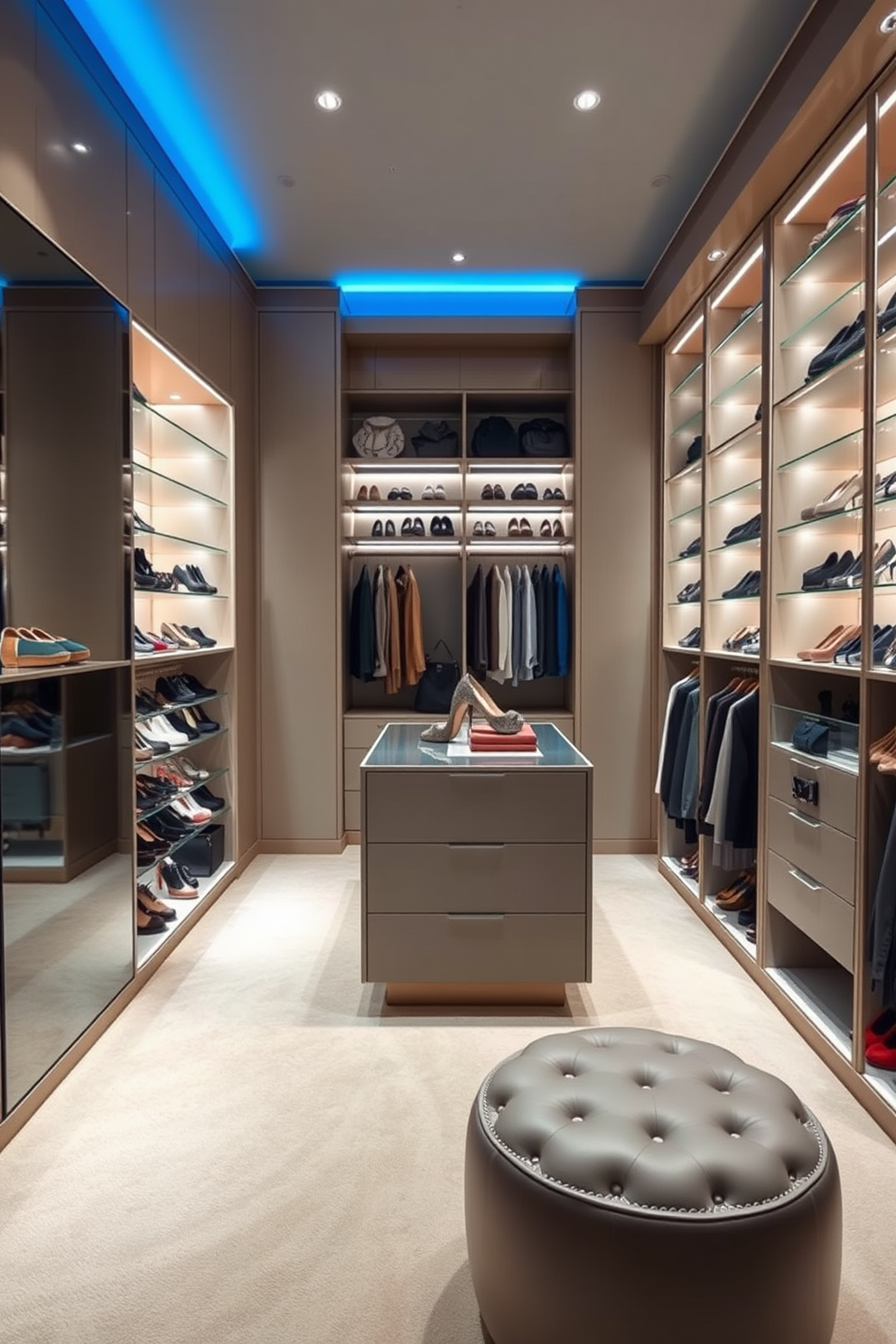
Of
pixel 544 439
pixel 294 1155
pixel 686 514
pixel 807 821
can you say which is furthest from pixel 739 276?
pixel 294 1155

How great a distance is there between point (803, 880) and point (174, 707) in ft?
8.52

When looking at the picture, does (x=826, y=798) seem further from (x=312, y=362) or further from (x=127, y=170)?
(x=312, y=362)

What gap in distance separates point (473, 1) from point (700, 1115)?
9.88 ft

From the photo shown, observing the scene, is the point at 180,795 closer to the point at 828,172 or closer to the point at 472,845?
the point at 472,845

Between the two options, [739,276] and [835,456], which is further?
[739,276]

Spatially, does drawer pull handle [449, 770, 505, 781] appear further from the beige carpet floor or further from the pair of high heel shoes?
the beige carpet floor

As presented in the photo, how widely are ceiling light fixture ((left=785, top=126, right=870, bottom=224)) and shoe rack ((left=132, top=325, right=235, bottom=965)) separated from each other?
92.9 inches

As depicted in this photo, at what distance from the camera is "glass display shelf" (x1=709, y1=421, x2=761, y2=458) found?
3266 mm

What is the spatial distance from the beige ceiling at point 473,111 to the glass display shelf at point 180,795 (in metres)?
2.54

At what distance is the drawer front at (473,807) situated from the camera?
2652mm

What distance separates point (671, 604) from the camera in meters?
4.59

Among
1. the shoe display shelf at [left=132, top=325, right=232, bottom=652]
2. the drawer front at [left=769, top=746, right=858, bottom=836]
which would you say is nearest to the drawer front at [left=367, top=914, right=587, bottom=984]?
the drawer front at [left=769, top=746, right=858, bottom=836]

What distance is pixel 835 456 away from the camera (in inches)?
112

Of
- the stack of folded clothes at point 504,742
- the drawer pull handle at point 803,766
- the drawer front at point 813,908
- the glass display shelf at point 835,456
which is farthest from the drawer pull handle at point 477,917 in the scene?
the glass display shelf at point 835,456
